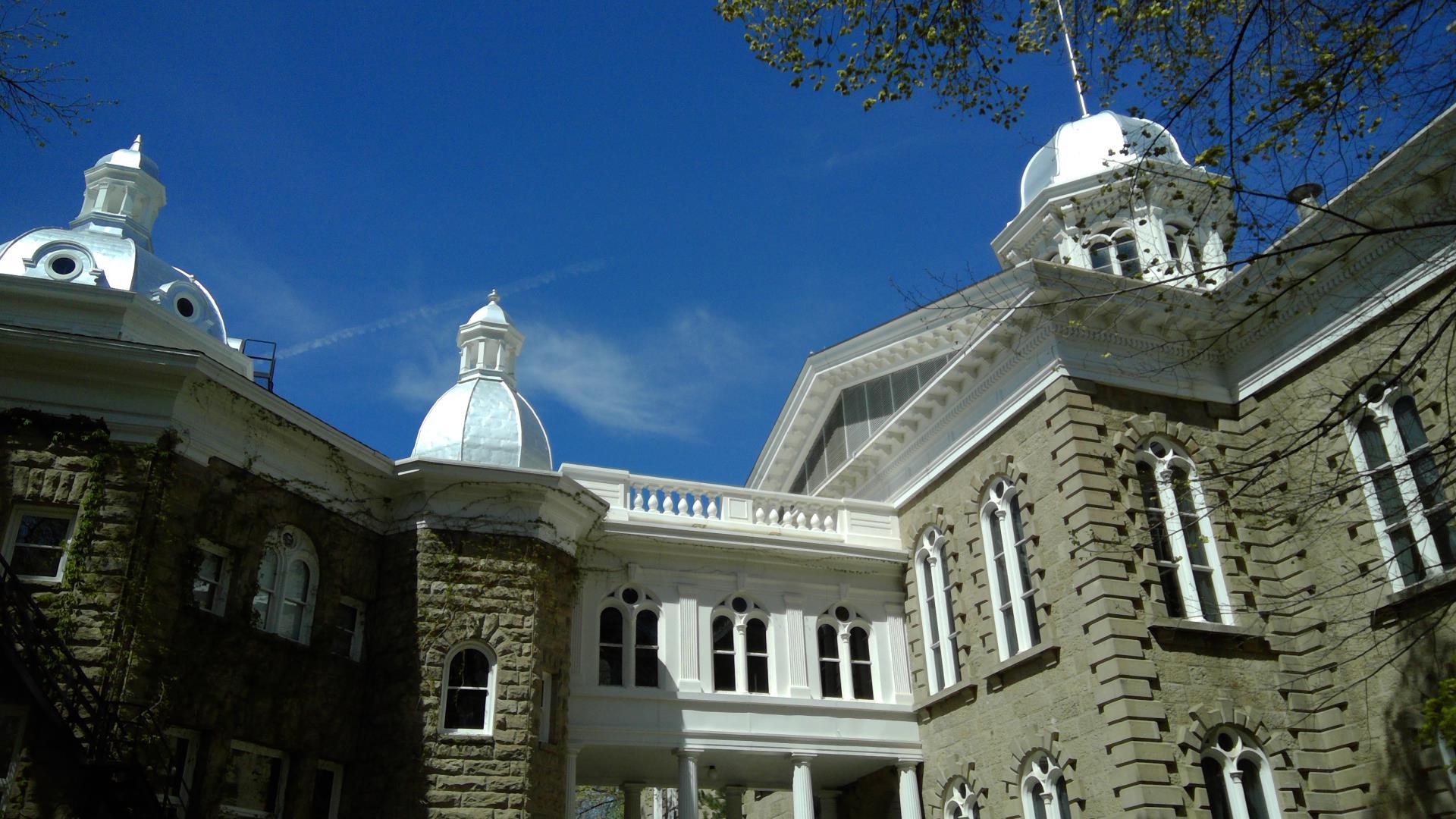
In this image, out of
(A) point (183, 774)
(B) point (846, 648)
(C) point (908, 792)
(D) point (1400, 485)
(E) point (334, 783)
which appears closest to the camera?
(A) point (183, 774)

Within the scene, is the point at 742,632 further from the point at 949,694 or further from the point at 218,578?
the point at 218,578

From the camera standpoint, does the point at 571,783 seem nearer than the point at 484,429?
Yes

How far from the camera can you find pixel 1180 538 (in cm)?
1764

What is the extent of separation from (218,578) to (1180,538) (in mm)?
14630

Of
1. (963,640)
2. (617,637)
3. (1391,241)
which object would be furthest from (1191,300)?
(617,637)

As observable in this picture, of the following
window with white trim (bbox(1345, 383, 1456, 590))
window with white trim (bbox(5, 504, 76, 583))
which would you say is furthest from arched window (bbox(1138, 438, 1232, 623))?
window with white trim (bbox(5, 504, 76, 583))

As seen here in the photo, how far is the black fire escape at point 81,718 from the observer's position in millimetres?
12953

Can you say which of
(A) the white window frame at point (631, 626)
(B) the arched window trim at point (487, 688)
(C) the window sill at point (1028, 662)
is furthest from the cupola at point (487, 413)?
(C) the window sill at point (1028, 662)

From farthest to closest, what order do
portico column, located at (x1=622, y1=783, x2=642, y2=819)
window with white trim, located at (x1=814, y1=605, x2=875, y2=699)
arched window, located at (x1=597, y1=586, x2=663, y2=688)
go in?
portico column, located at (x1=622, y1=783, x2=642, y2=819) < window with white trim, located at (x1=814, y1=605, x2=875, y2=699) < arched window, located at (x1=597, y1=586, x2=663, y2=688)

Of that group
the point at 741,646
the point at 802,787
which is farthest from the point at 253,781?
the point at 802,787

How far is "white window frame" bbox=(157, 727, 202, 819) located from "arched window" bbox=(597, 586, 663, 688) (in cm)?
682

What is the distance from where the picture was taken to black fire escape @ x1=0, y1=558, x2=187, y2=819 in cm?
1295

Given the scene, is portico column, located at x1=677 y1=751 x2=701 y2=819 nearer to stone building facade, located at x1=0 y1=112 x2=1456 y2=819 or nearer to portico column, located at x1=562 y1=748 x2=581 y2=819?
stone building facade, located at x1=0 y1=112 x2=1456 y2=819

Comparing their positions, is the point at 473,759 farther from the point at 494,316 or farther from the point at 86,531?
the point at 494,316
